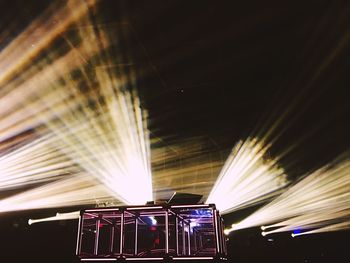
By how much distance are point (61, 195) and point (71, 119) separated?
3.11 meters

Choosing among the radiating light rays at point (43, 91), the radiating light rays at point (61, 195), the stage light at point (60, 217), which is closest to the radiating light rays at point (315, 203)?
the radiating light rays at point (61, 195)

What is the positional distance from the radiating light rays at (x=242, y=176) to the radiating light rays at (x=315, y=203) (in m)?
1.47

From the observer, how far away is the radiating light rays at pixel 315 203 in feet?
45.4

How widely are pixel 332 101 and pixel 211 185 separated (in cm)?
756

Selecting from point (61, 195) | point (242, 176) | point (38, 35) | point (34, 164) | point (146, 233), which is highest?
point (38, 35)

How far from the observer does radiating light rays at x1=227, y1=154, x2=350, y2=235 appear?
1383cm

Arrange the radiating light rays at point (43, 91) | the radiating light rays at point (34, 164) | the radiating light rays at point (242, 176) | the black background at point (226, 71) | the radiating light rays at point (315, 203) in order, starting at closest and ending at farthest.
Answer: the black background at point (226, 71), the radiating light rays at point (43, 91), the radiating light rays at point (34, 164), the radiating light rays at point (242, 176), the radiating light rays at point (315, 203)

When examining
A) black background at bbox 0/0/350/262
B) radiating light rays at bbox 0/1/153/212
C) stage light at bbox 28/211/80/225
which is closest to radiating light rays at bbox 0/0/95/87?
radiating light rays at bbox 0/1/153/212

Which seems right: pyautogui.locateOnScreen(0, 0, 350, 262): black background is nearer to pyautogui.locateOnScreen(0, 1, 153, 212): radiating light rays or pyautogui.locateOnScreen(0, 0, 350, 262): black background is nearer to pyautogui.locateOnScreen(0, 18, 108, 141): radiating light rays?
pyautogui.locateOnScreen(0, 1, 153, 212): radiating light rays

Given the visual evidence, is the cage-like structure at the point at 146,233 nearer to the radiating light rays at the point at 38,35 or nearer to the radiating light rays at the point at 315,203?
the radiating light rays at the point at 38,35

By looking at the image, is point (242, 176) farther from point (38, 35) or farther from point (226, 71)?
point (38, 35)

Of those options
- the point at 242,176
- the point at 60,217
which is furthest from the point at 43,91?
the point at 242,176

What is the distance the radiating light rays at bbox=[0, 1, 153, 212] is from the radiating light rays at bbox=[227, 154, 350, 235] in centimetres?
805

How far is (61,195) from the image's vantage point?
9461 millimetres
